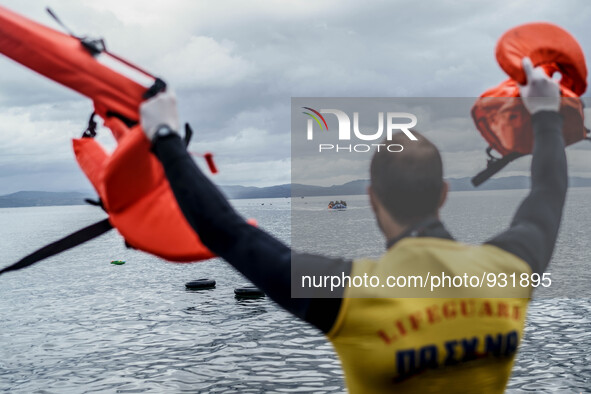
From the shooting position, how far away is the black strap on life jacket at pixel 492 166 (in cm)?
351

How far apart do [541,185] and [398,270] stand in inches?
42.6

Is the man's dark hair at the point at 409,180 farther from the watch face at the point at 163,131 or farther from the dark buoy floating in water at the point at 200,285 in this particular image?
the dark buoy floating in water at the point at 200,285

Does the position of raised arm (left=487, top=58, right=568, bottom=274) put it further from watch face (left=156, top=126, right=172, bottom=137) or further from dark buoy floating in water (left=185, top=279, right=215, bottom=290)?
dark buoy floating in water (left=185, top=279, right=215, bottom=290)

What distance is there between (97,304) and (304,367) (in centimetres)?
3845

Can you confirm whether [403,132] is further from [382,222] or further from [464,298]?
[464,298]

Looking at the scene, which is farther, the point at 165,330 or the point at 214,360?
the point at 165,330

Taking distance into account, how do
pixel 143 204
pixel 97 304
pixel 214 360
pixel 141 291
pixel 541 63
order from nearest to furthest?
pixel 143 204
pixel 541 63
pixel 214 360
pixel 97 304
pixel 141 291

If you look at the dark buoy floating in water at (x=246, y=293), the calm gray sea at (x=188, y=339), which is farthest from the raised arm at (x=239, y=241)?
the dark buoy floating in water at (x=246, y=293)

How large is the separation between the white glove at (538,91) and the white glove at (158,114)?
1.90 meters

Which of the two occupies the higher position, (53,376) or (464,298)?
(464,298)

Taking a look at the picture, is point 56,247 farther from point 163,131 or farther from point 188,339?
point 188,339

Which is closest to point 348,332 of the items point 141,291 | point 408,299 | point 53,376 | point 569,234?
point 408,299

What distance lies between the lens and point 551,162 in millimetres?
3182

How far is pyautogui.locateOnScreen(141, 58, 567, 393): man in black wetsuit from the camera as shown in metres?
2.50
